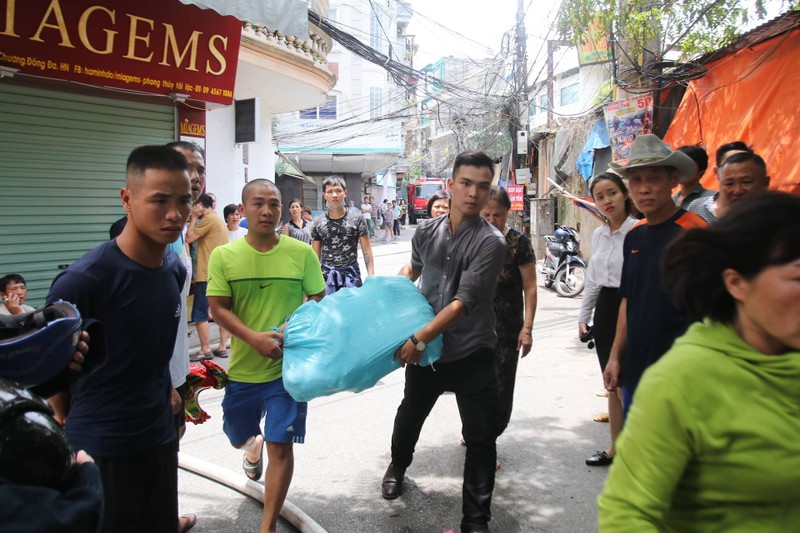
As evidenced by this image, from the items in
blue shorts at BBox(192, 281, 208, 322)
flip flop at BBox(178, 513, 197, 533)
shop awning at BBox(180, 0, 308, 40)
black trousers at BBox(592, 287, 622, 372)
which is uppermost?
shop awning at BBox(180, 0, 308, 40)

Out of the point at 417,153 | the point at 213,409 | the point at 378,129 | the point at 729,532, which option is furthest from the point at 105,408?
the point at 417,153

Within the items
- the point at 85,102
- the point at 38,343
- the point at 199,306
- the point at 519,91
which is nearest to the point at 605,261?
the point at 38,343

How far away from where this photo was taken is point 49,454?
98 centimetres

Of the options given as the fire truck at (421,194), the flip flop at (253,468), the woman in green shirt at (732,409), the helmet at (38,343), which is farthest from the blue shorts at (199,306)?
the fire truck at (421,194)

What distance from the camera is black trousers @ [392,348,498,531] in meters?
3.03

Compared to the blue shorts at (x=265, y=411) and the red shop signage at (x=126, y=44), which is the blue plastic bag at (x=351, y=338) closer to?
the blue shorts at (x=265, y=411)

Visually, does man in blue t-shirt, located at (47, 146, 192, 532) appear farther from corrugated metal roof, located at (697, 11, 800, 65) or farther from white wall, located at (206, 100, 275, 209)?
white wall, located at (206, 100, 275, 209)

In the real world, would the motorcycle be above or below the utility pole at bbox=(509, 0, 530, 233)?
below

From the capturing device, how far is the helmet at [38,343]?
120 cm

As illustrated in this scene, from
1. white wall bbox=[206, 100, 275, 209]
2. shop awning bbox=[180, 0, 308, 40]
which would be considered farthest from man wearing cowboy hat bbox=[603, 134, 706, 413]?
white wall bbox=[206, 100, 275, 209]

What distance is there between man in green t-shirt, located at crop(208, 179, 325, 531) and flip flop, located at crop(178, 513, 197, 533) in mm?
443

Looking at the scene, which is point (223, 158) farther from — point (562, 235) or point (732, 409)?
point (732, 409)

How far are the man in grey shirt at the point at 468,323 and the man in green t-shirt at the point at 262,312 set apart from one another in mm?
654

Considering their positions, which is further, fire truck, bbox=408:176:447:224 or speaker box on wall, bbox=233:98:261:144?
fire truck, bbox=408:176:447:224
